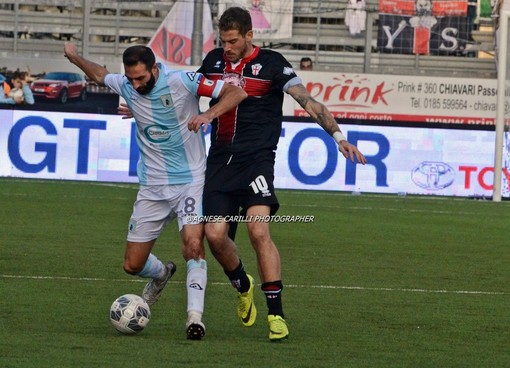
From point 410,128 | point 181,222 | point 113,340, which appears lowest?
point 113,340

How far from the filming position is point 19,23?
1145 inches

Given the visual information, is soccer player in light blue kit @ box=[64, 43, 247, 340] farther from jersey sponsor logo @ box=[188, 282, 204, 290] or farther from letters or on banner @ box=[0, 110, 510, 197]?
letters or on banner @ box=[0, 110, 510, 197]

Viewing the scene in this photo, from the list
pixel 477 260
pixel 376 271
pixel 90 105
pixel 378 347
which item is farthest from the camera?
pixel 90 105

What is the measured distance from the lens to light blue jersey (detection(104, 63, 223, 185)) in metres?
7.55

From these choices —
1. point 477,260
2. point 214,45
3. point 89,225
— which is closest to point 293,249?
point 477,260

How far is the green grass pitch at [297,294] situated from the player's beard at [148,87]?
1.38m

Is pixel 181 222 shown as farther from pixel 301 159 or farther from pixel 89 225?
pixel 301 159

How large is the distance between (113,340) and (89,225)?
27.1ft

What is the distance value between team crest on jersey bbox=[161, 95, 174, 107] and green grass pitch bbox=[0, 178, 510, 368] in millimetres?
1312

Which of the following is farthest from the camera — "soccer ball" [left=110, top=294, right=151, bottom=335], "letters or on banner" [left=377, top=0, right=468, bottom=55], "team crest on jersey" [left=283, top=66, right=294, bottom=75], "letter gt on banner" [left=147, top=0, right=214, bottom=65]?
"letter gt on banner" [left=147, top=0, right=214, bottom=65]

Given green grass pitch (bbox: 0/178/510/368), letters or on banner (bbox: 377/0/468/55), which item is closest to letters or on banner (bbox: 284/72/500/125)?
letters or on banner (bbox: 377/0/468/55)

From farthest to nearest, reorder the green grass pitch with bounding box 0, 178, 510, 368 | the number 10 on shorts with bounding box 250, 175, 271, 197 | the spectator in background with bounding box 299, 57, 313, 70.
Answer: the spectator in background with bounding box 299, 57, 313, 70 < the number 10 on shorts with bounding box 250, 175, 271, 197 < the green grass pitch with bounding box 0, 178, 510, 368

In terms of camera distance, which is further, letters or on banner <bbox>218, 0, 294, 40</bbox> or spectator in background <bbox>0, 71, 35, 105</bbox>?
letters or on banner <bbox>218, 0, 294, 40</bbox>

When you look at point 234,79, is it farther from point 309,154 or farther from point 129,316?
point 309,154
